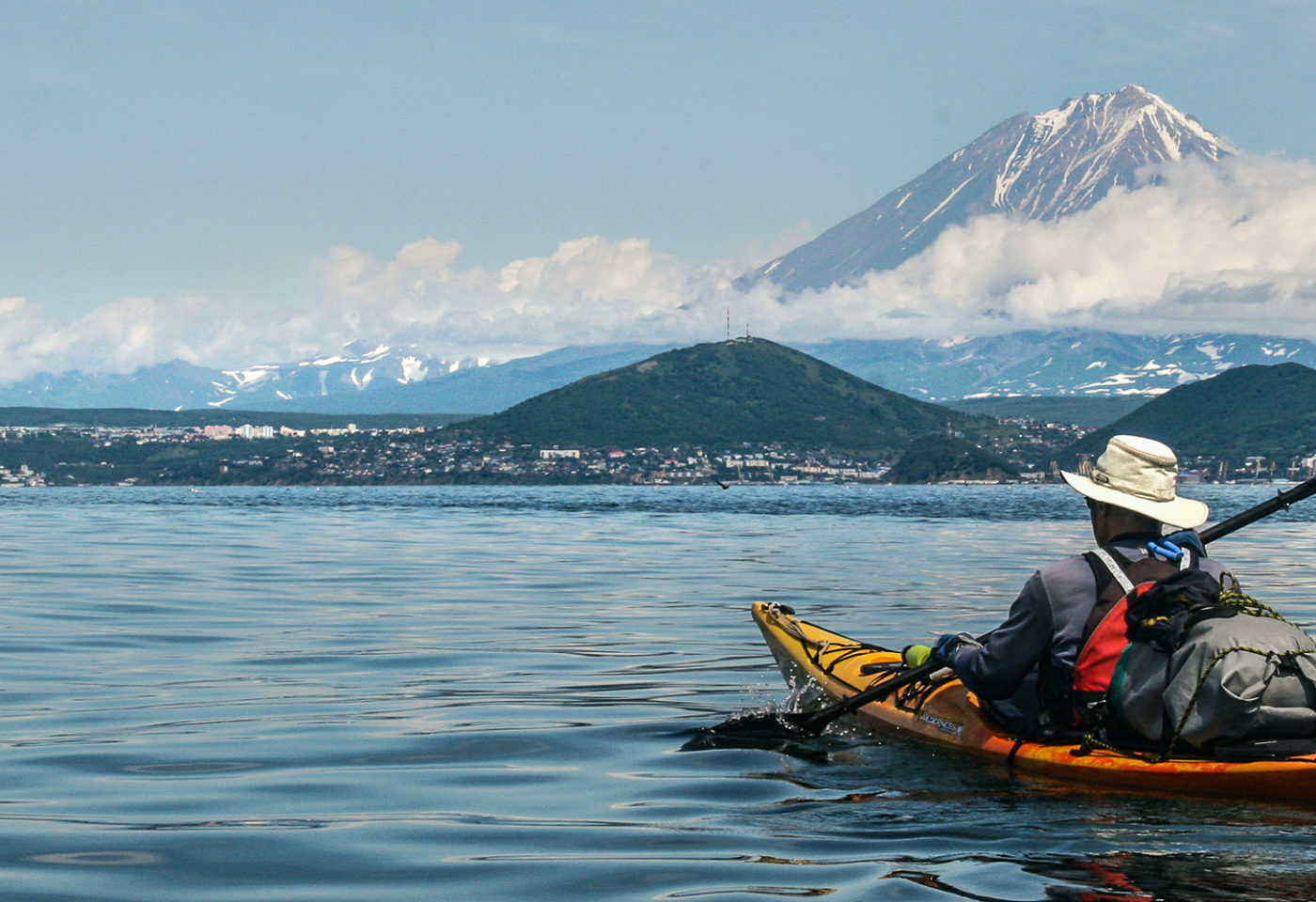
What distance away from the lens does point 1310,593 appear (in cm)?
2912

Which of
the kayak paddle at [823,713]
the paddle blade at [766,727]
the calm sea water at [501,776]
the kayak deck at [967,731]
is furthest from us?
the paddle blade at [766,727]

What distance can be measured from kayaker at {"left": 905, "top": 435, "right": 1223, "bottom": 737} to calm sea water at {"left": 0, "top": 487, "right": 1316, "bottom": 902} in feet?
3.63

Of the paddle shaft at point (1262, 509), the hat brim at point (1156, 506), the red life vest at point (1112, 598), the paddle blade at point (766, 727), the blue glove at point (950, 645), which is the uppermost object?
the hat brim at point (1156, 506)

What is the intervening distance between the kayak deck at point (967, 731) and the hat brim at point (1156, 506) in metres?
1.68

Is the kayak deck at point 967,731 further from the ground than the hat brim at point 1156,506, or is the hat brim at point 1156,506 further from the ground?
the hat brim at point 1156,506

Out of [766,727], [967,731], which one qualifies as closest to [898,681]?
[967,731]

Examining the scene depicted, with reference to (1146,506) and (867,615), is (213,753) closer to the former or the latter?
(1146,506)

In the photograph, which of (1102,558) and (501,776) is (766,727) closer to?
(501,776)

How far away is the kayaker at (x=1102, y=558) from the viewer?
10016 millimetres

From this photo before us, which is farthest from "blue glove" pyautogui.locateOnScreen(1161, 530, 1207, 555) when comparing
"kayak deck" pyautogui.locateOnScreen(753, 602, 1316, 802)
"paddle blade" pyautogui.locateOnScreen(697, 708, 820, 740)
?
"paddle blade" pyautogui.locateOnScreen(697, 708, 820, 740)

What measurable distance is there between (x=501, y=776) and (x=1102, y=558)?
5120 millimetres

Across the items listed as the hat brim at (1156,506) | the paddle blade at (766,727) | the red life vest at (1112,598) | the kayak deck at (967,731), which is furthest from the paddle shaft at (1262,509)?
the paddle blade at (766,727)

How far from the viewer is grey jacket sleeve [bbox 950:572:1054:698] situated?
1020 cm

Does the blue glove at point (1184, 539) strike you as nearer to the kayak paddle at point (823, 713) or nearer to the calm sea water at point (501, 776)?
the calm sea water at point (501, 776)
